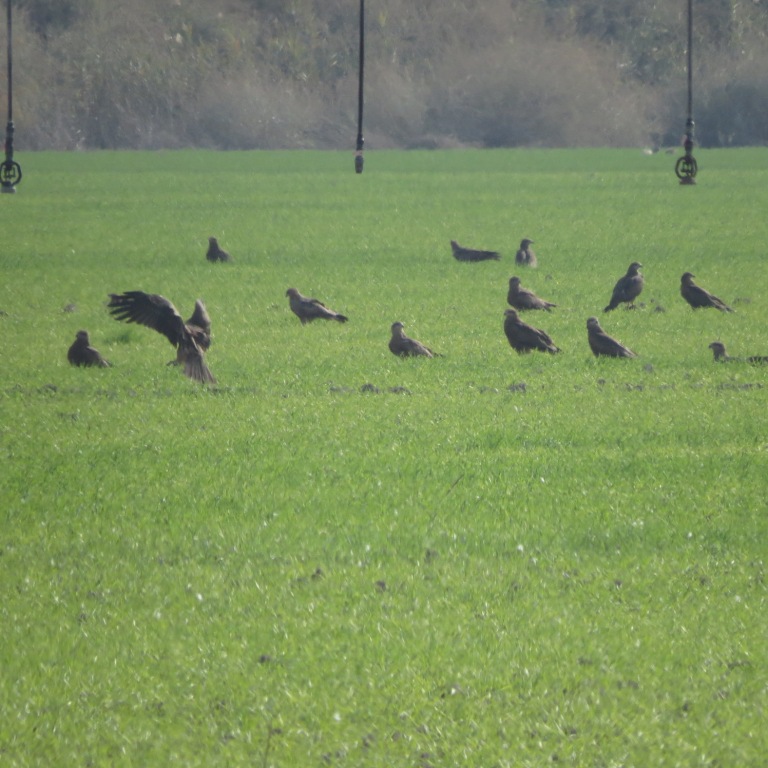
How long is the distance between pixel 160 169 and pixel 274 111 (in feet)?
95.0

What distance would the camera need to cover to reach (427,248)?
26.3 m

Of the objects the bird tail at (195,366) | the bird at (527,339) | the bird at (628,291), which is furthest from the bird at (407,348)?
the bird at (628,291)

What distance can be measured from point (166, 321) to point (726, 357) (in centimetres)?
493

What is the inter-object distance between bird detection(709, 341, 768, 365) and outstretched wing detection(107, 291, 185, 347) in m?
4.75

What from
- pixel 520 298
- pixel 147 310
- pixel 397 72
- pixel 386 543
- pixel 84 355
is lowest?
pixel 386 543

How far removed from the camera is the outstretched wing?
1195 cm

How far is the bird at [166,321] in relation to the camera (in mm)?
11969

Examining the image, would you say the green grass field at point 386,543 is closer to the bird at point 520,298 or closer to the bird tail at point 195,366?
the bird tail at point 195,366

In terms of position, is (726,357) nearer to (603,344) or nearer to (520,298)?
(603,344)

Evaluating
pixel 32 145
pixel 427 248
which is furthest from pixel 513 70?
pixel 427 248

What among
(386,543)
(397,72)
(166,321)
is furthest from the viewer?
(397,72)

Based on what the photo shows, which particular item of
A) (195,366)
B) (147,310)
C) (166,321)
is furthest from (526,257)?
(147,310)

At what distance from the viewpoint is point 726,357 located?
13.3 meters

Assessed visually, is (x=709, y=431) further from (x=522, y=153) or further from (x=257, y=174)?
(x=522, y=153)
